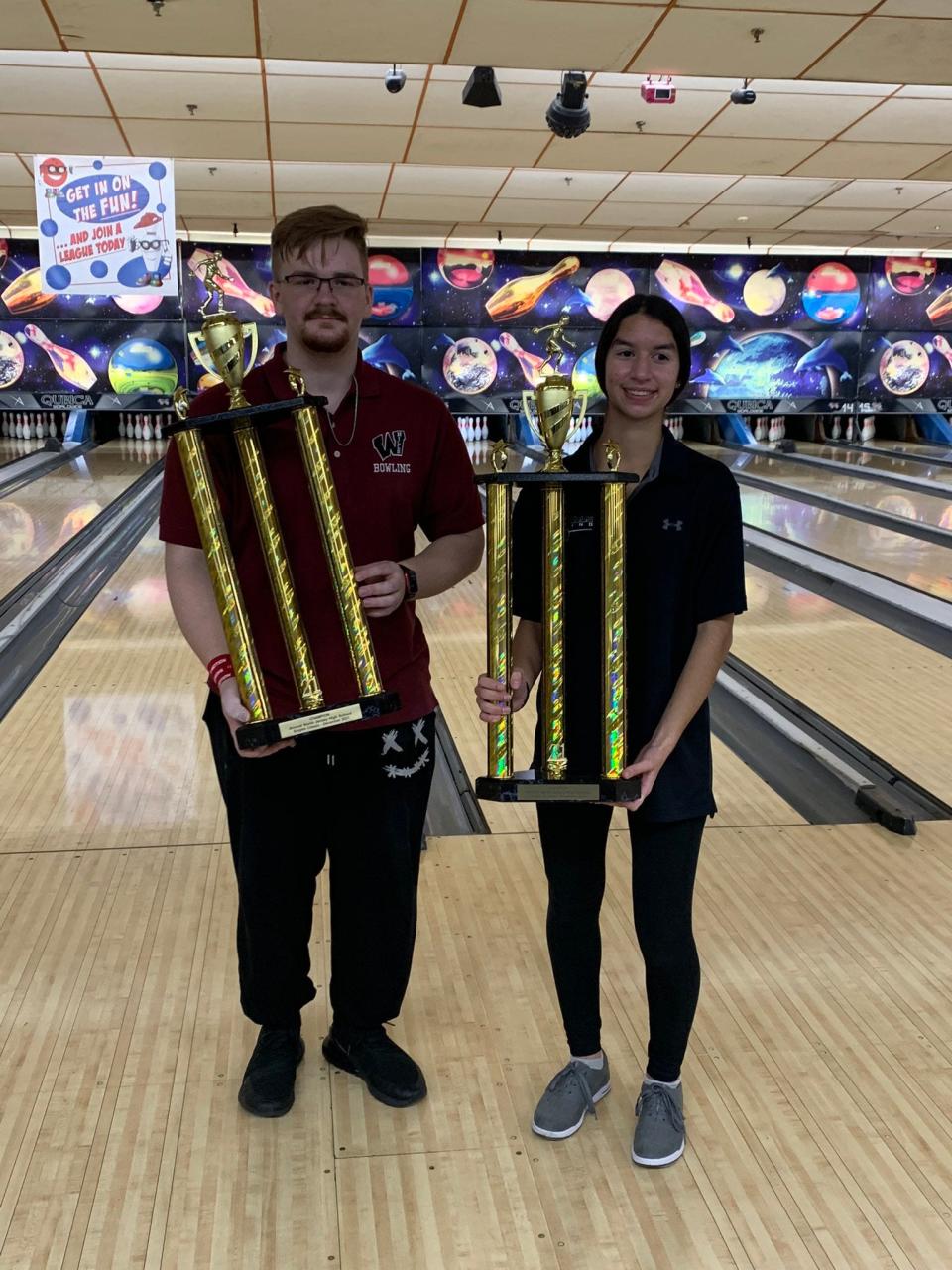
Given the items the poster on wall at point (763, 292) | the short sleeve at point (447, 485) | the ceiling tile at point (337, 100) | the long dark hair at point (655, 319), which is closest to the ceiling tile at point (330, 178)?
the ceiling tile at point (337, 100)

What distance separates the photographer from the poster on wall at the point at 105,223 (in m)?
5.47

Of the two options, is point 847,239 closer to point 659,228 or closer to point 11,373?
point 659,228

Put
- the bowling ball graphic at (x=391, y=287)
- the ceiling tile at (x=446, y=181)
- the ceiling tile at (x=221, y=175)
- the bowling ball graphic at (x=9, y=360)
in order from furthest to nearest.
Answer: the bowling ball graphic at (x=391, y=287) < the bowling ball graphic at (x=9, y=360) < the ceiling tile at (x=446, y=181) < the ceiling tile at (x=221, y=175)

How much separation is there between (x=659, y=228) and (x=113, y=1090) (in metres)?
8.41

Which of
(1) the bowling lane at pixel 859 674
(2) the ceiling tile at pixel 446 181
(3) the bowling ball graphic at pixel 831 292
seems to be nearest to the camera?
(1) the bowling lane at pixel 859 674

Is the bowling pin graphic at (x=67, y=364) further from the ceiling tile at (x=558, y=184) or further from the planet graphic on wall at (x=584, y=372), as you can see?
the ceiling tile at (x=558, y=184)

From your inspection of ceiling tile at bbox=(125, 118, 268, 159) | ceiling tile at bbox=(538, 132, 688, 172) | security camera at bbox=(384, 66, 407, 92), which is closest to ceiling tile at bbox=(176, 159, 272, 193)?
ceiling tile at bbox=(125, 118, 268, 159)

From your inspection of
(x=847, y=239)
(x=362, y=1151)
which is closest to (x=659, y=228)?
(x=847, y=239)

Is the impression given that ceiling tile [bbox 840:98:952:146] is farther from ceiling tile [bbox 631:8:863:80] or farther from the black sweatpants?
the black sweatpants

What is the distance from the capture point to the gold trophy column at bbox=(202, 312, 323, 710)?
1.49m

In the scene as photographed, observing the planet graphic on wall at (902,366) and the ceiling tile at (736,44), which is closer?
the ceiling tile at (736,44)

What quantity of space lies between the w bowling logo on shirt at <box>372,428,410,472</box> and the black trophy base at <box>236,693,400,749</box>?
1.07 feet

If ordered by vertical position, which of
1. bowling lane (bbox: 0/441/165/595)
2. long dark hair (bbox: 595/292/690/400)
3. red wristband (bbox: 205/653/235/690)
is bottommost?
bowling lane (bbox: 0/441/165/595)

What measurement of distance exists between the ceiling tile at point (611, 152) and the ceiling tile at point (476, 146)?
0.32 feet
